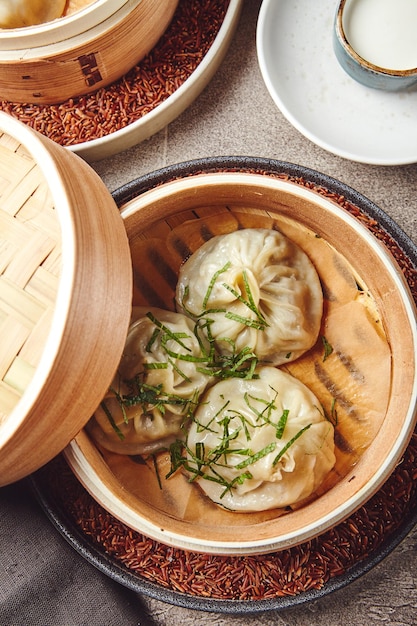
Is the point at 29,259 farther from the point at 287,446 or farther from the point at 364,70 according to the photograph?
the point at 364,70

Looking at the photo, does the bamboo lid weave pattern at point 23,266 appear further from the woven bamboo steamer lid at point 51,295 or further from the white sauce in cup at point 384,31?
the white sauce in cup at point 384,31

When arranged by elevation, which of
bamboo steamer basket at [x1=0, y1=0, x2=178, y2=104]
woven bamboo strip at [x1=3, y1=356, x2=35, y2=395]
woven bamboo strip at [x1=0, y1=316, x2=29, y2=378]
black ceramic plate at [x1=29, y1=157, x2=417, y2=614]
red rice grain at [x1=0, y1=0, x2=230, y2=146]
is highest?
bamboo steamer basket at [x1=0, y1=0, x2=178, y2=104]

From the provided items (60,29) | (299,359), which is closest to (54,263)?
(60,29)

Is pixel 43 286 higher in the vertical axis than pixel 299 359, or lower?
higher

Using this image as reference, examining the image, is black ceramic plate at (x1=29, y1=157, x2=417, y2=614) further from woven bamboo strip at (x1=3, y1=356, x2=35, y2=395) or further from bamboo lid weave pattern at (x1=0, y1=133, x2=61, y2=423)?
woven bamboo strip at (x1=3, y1=356, x2=35, y2=395)

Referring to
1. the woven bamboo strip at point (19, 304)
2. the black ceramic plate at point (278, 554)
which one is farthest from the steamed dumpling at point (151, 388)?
the woven bamboo strip at point (19, 304)

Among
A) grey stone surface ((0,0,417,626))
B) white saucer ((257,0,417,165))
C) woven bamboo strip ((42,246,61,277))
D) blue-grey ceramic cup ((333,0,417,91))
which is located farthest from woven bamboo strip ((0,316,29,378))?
blue-grey ceramic cup ((333,0,417,91))
